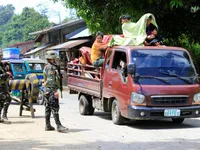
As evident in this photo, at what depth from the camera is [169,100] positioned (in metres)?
10.1

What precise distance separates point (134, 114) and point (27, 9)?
89094mm

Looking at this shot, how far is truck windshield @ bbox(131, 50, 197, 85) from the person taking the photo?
404 inches

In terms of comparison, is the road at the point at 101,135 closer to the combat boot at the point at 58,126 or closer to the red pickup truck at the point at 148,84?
the combat boot at the point at 58,126

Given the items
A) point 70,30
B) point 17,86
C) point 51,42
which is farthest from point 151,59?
point 51,42

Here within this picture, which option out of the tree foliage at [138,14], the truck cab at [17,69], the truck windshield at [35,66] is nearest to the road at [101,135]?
the tree foliage at [138,14]

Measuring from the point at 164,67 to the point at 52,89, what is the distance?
2.78 m

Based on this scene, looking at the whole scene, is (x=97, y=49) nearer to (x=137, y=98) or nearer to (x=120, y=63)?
(x=120, y=63)

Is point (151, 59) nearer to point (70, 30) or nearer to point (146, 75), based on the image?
point (146, 75)

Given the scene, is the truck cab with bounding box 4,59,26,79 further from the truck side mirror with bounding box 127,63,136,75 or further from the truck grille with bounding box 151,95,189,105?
the truck grille with bounding box 151,95,189,105

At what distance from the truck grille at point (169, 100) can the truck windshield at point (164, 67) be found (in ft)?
1.16

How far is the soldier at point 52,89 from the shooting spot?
31.7 ft

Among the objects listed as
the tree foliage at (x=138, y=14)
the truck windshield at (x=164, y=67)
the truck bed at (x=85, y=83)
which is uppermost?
the tree foliage at (x=138, y=14)

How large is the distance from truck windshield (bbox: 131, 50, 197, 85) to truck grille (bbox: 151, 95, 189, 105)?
1.16 ft

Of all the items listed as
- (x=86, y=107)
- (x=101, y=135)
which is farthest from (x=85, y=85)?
(x=101, y=135)
